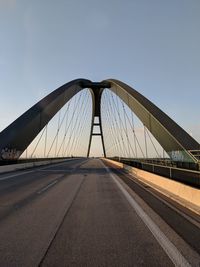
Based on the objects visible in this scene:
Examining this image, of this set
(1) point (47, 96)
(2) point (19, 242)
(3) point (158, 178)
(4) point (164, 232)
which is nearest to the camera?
(2) point (19, 242)

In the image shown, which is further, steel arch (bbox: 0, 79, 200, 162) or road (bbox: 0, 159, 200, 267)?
steel arch (bbox: 0, 79, 200, 162)

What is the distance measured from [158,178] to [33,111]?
29886 millimetres

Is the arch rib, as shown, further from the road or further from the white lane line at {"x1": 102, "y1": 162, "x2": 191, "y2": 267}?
the white lane line at {"x1": 102, "y1": 162, "x2": 191, "y2": 267}

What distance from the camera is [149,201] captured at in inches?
403

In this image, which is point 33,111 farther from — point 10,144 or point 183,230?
point 183,230

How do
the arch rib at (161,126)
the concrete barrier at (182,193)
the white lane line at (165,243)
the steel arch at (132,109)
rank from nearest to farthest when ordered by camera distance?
1. the white lane line at (165,243)
2. the concrete barrier at (182,193)
3. the arch rib at (161,126)
4. the steel arch at (132,109)

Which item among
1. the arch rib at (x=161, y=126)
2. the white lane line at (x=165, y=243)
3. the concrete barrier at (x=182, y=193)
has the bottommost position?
the white lane line at (x=165, y=243)

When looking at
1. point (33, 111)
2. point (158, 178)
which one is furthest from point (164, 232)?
point (33, 111)

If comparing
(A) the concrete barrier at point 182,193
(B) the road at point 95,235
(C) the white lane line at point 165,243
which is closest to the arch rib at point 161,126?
(A) the concrete barrier at point 182,193

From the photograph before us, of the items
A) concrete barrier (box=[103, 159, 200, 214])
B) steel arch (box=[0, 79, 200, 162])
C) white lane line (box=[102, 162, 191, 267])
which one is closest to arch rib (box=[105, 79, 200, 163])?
steel arch (box=[0, 79, 200, 162])

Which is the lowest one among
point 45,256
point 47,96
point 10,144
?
point 45,256

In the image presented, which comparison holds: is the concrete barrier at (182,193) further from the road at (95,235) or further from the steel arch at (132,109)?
the steel arch at (132,109)

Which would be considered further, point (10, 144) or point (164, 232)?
point (10, 144)

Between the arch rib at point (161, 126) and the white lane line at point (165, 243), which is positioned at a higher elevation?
the arch rib at point (161, 126)
